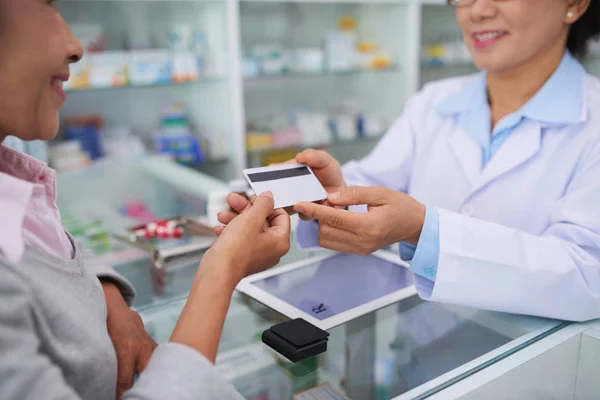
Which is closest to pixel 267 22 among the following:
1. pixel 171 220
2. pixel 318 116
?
pixel 318 116

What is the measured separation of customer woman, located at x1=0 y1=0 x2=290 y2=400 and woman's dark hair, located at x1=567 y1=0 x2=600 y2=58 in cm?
121

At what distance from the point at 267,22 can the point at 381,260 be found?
2.71 m

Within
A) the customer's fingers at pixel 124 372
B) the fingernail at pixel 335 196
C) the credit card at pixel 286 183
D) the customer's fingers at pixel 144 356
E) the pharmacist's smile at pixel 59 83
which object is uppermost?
the pharmacist's smile at pixel 59 83

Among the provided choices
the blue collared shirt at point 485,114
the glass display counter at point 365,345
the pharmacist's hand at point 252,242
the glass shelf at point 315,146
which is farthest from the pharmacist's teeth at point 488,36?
the glass shelf at point 315,146

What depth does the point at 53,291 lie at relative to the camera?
0.65 m

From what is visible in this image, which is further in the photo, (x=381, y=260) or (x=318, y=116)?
(x=318, y=116)

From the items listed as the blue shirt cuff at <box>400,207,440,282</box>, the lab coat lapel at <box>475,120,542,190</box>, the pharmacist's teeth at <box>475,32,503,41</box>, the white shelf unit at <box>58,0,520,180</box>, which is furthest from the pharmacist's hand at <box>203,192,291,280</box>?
the white shelf unit at <box>58,0,520,180</box>

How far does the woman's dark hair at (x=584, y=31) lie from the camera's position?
4.73 feet

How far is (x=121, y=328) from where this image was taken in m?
0.86

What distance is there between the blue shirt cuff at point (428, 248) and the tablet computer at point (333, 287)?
66mm

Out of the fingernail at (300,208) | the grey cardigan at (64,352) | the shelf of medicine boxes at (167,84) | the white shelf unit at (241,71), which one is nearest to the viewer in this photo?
the grey cardigan at (64,352)

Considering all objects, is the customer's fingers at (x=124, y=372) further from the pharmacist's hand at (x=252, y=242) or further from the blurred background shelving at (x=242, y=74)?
the blurred background shelving at (x=242, y=74)

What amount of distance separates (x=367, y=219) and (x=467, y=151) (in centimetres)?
62

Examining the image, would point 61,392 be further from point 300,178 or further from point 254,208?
point 300,178
